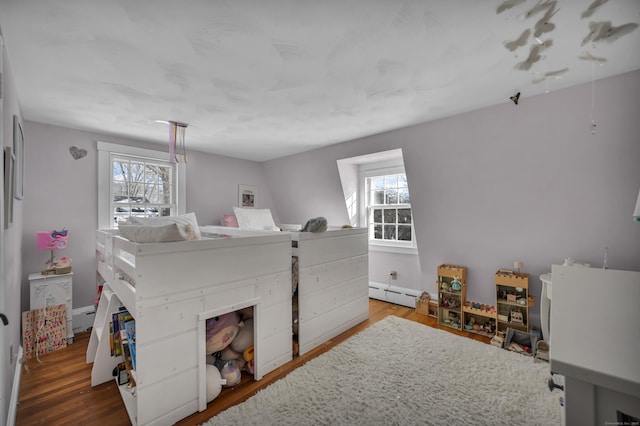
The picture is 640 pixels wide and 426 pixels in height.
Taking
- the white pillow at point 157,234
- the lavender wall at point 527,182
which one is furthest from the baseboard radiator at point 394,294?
the white pillow at point 157,234

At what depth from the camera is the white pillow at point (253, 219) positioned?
3844 millimetres

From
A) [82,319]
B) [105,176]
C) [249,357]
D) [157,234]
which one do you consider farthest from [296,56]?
[82,319]

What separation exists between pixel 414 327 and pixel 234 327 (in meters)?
1.86

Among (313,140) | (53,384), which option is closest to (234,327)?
(53,384)

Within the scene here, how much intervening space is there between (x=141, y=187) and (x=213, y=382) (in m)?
2.91

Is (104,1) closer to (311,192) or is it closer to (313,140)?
(313,140)

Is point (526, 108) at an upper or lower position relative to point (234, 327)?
upper

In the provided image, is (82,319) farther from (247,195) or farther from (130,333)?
(247,195)

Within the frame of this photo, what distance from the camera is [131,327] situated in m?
1.71

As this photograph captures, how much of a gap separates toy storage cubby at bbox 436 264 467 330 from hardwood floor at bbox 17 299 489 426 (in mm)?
1324

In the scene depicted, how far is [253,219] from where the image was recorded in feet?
13.0

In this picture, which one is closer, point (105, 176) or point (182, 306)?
point (182, 306)

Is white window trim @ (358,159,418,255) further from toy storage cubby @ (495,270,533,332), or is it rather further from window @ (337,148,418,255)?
toy storage cubby @ (495,270,533,332)

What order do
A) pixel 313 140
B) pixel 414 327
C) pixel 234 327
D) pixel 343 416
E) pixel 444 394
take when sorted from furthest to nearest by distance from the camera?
pixel 313 140 < pixel 414 327 < pixel 234 327 < pixel 444 394 < pixel 343 416
